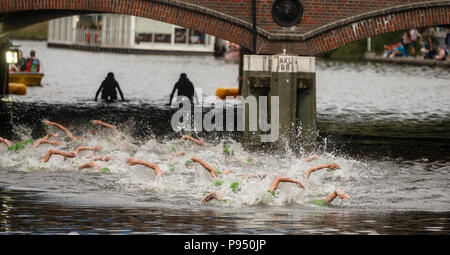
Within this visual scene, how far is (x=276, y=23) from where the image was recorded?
2566 centimetres

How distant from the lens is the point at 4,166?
20.0 metres

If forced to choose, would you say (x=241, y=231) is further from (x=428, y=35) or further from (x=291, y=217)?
(x=428, y=35)

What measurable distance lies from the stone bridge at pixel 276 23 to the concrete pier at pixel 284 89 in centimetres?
196

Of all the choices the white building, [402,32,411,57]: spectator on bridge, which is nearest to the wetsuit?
[402,32,411,57]: spectator on bridge

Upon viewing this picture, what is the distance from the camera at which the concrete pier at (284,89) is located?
23.5 metres

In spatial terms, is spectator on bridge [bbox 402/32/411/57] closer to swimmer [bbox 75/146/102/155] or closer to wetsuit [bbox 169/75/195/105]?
wetsuit [bbox 169/75/195/105]

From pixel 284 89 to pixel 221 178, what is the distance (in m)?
5.45

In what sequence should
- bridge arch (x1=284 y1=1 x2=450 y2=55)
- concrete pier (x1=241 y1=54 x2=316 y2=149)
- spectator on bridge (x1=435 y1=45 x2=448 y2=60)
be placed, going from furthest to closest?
spectator on bridge (x1=435 y1=45 x2=448 y2=60) < bridge arch (x1=284 y1=1 x2=450 y2=55) < concrete pier (x1=241 y1=54 x2=316 y2=149)

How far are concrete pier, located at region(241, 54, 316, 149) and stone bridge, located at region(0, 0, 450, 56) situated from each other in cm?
196

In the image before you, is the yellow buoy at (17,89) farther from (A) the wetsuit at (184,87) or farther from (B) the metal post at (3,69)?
(A) the wetsuit at (184,87)

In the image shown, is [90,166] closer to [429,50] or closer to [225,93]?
[225,93]

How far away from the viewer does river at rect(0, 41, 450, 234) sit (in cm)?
1458

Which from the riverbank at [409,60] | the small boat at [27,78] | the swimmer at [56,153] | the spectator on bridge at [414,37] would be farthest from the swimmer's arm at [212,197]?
the spectator on bridge at [414,37]

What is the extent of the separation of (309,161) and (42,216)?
614 cm
